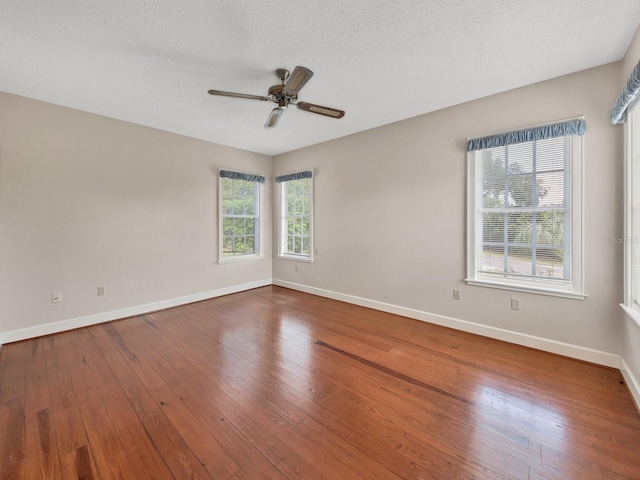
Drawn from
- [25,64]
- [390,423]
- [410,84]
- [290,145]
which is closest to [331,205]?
[290,145]

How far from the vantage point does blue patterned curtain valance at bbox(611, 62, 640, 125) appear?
169 centimetres

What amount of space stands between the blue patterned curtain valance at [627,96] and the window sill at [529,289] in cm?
151

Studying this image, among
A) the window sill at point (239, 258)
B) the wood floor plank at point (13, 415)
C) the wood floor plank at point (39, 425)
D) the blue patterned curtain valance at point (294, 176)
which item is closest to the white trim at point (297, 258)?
the window sill at point (239, 258)

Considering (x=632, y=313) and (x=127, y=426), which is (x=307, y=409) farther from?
(x=632, y=313)

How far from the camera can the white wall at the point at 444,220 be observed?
238 cm

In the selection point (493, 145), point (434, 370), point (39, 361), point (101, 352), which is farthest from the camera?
point (493, 145)

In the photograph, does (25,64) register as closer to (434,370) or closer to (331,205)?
(331,205)

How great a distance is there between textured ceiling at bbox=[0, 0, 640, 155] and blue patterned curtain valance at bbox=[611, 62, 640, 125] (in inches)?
19.1

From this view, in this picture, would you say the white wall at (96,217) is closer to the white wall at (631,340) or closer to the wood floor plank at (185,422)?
the wood floor plank at (185,422)

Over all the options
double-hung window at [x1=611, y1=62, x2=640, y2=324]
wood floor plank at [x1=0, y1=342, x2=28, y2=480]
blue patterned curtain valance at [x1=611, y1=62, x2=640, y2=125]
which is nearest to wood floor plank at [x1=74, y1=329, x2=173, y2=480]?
wood floor plank at [x1=0, y1=342, x2=28, y2=480]

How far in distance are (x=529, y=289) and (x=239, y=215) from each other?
4.49 m

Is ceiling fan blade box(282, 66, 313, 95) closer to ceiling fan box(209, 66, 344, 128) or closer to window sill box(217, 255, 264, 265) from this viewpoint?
ceiling fan box(209, 66, 344, 128)

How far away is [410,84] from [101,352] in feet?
13.6

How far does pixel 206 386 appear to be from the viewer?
2115mm
